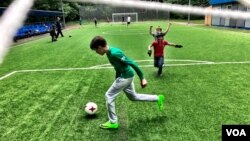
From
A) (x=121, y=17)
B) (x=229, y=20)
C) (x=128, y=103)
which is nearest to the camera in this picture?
(x=128, y=103)

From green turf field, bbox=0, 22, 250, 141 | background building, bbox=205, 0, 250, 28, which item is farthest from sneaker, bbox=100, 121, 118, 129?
background building, bbox=205, 0, 250, 28

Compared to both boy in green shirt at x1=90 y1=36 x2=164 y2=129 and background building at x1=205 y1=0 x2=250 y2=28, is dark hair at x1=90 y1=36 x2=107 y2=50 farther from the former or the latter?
background building at x1=205 y1=0 x2=250 y2=28

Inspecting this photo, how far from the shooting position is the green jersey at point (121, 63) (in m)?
6.23

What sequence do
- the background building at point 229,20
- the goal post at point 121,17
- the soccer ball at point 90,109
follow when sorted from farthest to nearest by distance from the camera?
the goal post at point 121,17 < the background building at point 229,20 < the soccer ball at point 90,109

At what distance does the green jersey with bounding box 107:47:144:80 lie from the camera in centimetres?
623

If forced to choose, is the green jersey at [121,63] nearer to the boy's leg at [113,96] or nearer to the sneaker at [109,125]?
the boy's leg at [113,96]

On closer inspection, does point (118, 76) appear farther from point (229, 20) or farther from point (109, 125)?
point (229, 20)

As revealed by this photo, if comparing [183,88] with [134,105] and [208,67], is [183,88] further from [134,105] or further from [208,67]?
[208,67]

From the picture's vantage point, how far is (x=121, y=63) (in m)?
6.38

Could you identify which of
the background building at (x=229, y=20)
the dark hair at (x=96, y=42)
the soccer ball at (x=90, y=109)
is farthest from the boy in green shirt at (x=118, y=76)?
the background building at (x=229, y=20)

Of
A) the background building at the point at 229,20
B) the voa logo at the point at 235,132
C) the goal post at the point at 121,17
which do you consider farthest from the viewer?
the goal post at the point at 121,17

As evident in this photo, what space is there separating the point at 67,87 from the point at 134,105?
3233 mm

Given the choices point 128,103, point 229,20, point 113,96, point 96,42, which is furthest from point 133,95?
point 229,20

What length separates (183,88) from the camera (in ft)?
31.7
